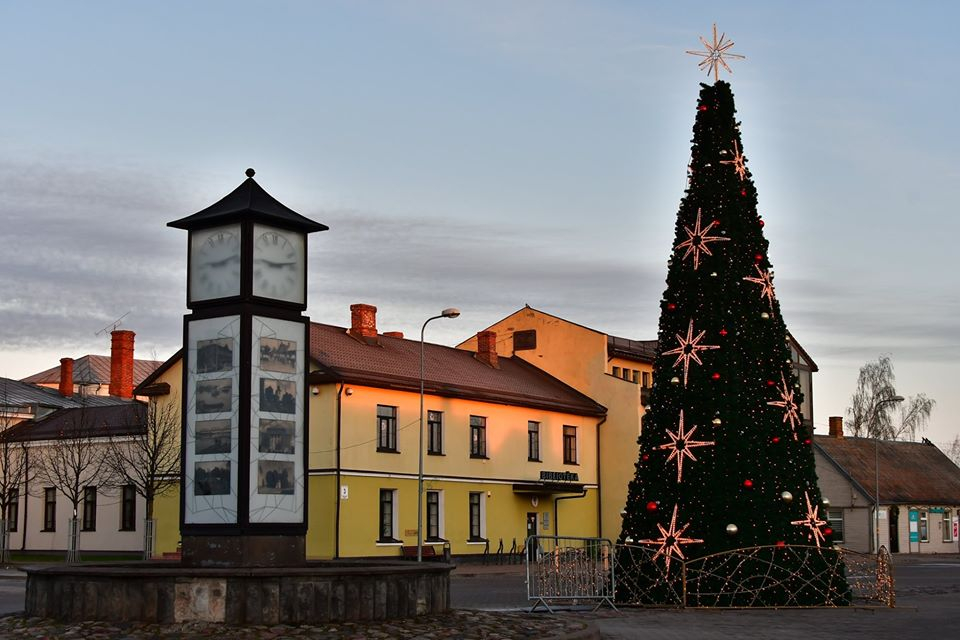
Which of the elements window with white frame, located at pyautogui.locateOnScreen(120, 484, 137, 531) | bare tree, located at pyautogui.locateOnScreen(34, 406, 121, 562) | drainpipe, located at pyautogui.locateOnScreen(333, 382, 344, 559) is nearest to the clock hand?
drainpipe, located at pyautogui.locateOnScreen(333, 382, 344, 559)

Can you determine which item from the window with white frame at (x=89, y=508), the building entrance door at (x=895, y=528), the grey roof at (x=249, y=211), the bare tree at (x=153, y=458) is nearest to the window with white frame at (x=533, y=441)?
the bare tree at (x=153, y=458)

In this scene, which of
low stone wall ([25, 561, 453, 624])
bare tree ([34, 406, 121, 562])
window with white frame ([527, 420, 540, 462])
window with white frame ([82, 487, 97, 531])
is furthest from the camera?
window with white frame ([82, 487, 97, 531])

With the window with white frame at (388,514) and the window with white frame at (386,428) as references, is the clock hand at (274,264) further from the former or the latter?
the window with white frame at (388,514)

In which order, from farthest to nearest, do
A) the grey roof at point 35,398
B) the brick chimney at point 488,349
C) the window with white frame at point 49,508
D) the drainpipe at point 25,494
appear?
the grey roof at point 35,398
the brick chimney at point 488,349
the window with white frame at point 49,508
the drainpipe at point 25,494

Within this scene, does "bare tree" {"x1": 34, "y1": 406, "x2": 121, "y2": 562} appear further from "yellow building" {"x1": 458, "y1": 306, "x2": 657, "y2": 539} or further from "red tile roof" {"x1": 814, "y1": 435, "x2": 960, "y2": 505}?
"red tile roof" {"x1": 814, "y1": 435, "x2": 960, "y2": 505}

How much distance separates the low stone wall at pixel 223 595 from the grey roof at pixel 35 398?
43265 mm

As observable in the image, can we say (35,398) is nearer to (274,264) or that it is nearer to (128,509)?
(128,509)

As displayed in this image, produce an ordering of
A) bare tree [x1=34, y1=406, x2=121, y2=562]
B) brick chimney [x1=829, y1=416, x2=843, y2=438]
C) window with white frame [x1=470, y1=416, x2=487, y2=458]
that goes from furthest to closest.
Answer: brick chimney [x1=829, y1=416, x2=843, y2=438] < bare tree [x1=34, y1=406, x2=121, y2=562] < window with white frame [x1=470, y1=416, x2=487, y2=458]

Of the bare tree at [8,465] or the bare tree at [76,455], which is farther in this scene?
the bare tree at [76,455]

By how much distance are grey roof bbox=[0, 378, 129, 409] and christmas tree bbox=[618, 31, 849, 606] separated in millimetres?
40198

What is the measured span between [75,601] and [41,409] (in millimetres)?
45600

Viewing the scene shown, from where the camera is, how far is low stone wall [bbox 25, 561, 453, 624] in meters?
14.1

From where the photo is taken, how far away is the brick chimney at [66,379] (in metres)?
63.4

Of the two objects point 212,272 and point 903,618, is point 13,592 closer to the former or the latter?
point 212,272
